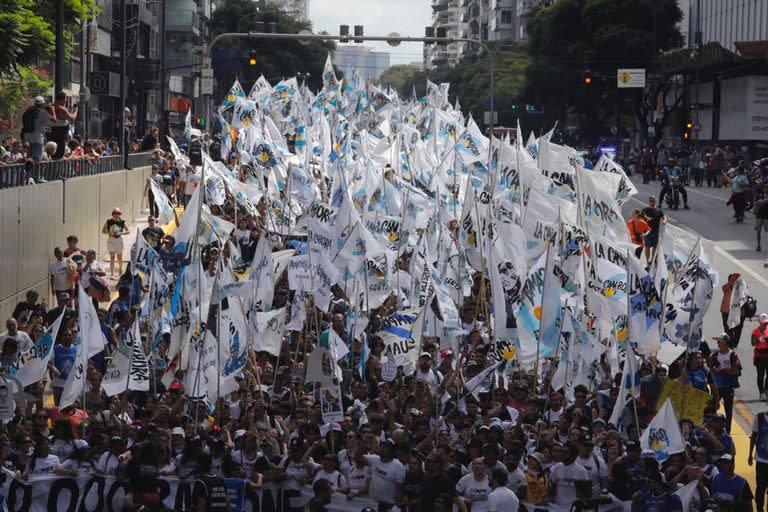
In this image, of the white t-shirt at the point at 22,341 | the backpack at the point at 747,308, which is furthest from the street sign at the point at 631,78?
the white t-shirt at the point at 22,341

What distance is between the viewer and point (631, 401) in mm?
14414

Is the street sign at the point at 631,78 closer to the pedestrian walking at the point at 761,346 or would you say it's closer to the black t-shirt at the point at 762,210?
the black t-shirt at the point at 762,210

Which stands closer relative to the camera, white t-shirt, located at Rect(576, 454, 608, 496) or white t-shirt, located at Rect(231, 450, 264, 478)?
white t-shirt, located at Rect(576, 454, 608, 496)

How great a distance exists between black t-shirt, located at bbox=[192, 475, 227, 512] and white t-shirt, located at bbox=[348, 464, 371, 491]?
104cm

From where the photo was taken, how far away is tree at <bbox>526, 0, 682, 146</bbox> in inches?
3401

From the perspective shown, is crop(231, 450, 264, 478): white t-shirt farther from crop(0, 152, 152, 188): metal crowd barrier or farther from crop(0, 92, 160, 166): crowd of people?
crop(0, 92, 160, 166): crowd of people

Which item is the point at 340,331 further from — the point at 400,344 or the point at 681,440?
the point at 681,440

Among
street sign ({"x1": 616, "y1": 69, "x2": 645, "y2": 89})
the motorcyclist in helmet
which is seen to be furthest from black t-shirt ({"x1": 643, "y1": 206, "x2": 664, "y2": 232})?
street sign ({"x1": 616, "y1": 69, "x2": 645, "y2": 89})

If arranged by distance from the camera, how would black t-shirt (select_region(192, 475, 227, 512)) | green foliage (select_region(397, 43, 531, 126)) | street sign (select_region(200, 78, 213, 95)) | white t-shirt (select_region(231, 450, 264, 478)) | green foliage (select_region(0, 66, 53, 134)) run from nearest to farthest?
1. black t-shirt (select_region(192, 475, 227, 512))
2. white t-shirt (select_region(231, 450, 264, 478))
3. green foliage (select_region(0, 66, 53, 134))
4. street sign (select_region(200, 78, 213, 95))
5. green foliage (select_region(397, 43, 531, 126))

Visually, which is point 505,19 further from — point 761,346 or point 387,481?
point 387,481

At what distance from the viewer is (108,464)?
13.1 meters

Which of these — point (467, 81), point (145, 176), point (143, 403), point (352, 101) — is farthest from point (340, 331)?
point (467, 81)

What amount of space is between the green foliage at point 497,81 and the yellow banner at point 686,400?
8959 centimetres

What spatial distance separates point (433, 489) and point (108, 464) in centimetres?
274
